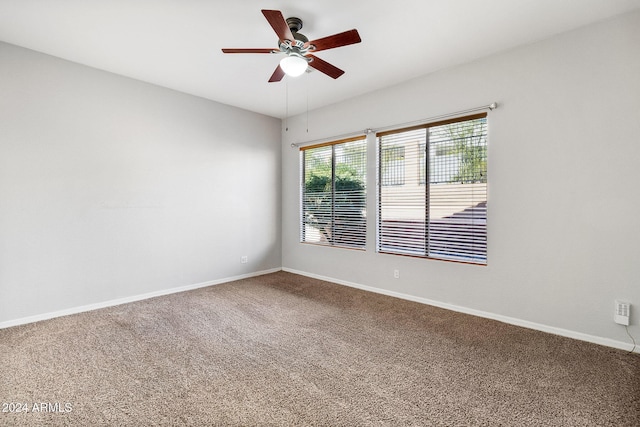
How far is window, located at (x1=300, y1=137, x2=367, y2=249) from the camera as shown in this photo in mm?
4484

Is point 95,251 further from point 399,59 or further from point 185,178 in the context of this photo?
point 399,59

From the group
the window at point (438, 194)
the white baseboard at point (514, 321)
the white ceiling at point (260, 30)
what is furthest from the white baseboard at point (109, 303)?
the white ceiling at point (260, 30)

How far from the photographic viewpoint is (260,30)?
2.73m

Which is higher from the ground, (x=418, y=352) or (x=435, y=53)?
(x=435, y=53)

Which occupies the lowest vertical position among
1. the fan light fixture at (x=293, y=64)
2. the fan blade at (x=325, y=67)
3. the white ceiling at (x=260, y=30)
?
the fan light fixture at (x=293, y=64)

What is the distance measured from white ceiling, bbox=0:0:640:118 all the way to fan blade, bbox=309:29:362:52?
0.32m

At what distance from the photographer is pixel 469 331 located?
290cm

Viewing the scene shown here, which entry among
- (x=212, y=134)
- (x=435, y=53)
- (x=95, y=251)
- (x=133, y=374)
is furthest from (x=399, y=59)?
(x=95, y=251)

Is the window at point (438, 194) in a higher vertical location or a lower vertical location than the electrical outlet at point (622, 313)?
higher

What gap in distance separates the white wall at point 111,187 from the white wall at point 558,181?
9.66ft

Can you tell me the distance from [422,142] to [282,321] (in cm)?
268

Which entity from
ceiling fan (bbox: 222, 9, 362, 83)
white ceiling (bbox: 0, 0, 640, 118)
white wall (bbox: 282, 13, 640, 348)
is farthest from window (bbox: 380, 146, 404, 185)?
ceiling fan (bbox: 222, 9, 362, 83)

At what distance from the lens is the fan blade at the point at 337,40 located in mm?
2195

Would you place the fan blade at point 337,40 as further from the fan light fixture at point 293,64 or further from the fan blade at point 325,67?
the fan blade at point 325,67
